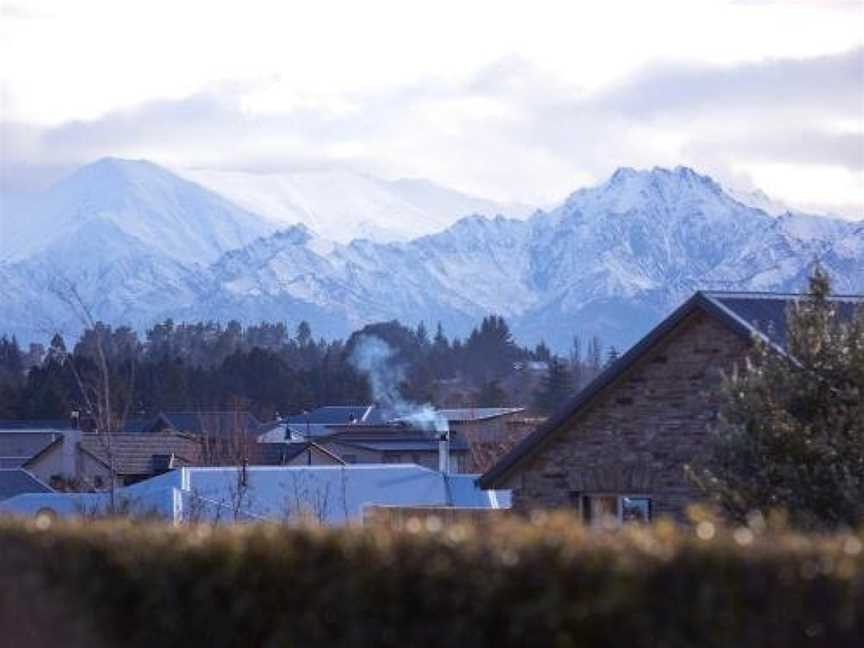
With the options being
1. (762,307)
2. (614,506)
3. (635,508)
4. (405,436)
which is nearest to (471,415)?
(405,436)

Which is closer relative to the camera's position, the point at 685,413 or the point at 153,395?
the point at 685,413

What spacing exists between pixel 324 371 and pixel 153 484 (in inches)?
2954

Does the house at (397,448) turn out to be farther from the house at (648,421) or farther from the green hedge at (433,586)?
the green hedge at (433,586)

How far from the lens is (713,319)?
21.6m

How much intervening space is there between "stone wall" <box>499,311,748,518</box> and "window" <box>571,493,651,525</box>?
0.10 m

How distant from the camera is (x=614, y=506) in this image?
22.7 meters

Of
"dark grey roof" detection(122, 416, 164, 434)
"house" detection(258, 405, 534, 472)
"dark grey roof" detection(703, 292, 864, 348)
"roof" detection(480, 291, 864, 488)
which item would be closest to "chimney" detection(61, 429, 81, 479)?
"house" detection(258, 405, 534, 472)

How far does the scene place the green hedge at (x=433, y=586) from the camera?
8.11 m

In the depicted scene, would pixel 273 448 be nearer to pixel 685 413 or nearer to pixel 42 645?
pixel 685 413

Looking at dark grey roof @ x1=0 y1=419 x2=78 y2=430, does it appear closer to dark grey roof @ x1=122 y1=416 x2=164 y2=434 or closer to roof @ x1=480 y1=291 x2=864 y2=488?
dark grey roof @ x1=122 y1=416 x2=164 y2=434

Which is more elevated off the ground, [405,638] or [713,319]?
[713,319]

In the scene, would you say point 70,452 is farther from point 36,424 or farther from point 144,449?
point 36,424

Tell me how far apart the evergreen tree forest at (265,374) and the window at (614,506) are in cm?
3191

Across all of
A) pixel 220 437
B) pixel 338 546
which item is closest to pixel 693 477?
pixel 338 546
